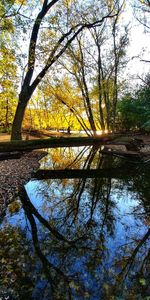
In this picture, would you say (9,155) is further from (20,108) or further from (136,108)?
(136,108)

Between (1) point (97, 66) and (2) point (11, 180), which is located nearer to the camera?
(2) point (11, 180)

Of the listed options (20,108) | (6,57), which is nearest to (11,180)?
(20,108)

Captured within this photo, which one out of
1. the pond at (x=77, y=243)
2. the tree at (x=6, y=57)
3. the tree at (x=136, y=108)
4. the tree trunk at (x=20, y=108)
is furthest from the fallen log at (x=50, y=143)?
the pond at (x=77, y=243)

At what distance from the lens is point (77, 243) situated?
439 cm

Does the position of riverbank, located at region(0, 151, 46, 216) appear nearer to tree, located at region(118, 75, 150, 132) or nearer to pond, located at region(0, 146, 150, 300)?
pond, located at region(0, 146, 150, 300)

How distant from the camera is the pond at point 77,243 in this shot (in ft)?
10.5

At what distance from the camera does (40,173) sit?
1042cm

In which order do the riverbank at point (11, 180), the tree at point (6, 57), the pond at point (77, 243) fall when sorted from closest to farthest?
the pond at point (77, 243) → the riverbank at point (11, 180) → the tree at point (6, 57)

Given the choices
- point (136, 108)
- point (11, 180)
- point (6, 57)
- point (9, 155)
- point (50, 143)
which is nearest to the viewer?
point (11, 180)

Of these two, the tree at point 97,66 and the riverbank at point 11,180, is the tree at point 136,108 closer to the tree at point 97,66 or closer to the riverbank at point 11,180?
the tree at point 97,66

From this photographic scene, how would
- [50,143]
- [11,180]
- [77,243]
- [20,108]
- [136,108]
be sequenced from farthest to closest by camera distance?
1. [136,108]
2. [50,143]
3. [20,108]
4. [11,180]
5. [77,243]

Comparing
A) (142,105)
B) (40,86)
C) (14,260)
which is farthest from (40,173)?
(40,86)

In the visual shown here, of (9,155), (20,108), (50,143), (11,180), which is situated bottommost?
(11,180)

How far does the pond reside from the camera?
10.5ft
